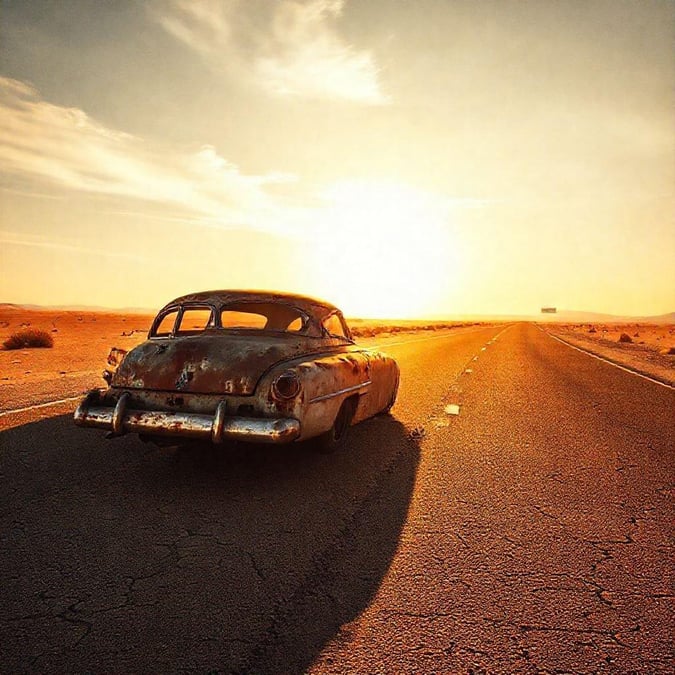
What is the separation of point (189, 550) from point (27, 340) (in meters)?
18.0

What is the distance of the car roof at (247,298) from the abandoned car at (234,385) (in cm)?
1

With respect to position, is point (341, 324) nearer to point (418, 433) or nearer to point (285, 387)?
point (418, 433)

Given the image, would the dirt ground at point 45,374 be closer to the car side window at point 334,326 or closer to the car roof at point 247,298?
the car roof at point 247,298

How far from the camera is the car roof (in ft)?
17.4

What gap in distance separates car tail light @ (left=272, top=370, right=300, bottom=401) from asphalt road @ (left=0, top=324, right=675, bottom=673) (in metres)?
0.74

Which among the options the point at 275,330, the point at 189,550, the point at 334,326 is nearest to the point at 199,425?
the point at 189,550

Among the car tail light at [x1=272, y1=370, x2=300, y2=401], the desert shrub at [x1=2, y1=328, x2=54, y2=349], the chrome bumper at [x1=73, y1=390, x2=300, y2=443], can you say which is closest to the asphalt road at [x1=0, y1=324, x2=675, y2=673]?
the chrome bumper at [x1=73, y1=390, x2=300, y2=443]

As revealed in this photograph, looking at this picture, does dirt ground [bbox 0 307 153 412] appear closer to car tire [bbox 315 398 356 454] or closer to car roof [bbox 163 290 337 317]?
car roof [bbox 163 290 337 317]

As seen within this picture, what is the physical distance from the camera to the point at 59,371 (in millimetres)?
11414

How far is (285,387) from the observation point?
160 inches

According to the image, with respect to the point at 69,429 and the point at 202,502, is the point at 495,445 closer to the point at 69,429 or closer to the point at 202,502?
the point at 202,502

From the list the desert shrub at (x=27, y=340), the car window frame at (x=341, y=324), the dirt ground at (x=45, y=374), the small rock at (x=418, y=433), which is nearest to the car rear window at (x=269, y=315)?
the car window frame at (x=341, y=324)

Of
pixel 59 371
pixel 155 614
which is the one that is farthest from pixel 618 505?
pixel 59 371

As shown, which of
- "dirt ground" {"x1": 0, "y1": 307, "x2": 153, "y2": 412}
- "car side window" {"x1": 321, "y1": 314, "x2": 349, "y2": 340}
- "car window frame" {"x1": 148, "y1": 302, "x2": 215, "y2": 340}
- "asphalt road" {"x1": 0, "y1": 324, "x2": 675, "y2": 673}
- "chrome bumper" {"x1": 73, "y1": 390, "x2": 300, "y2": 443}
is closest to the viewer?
"asphalt road" {"x1": 0, "y1": 324, "x2": 675, "y2": 673}
